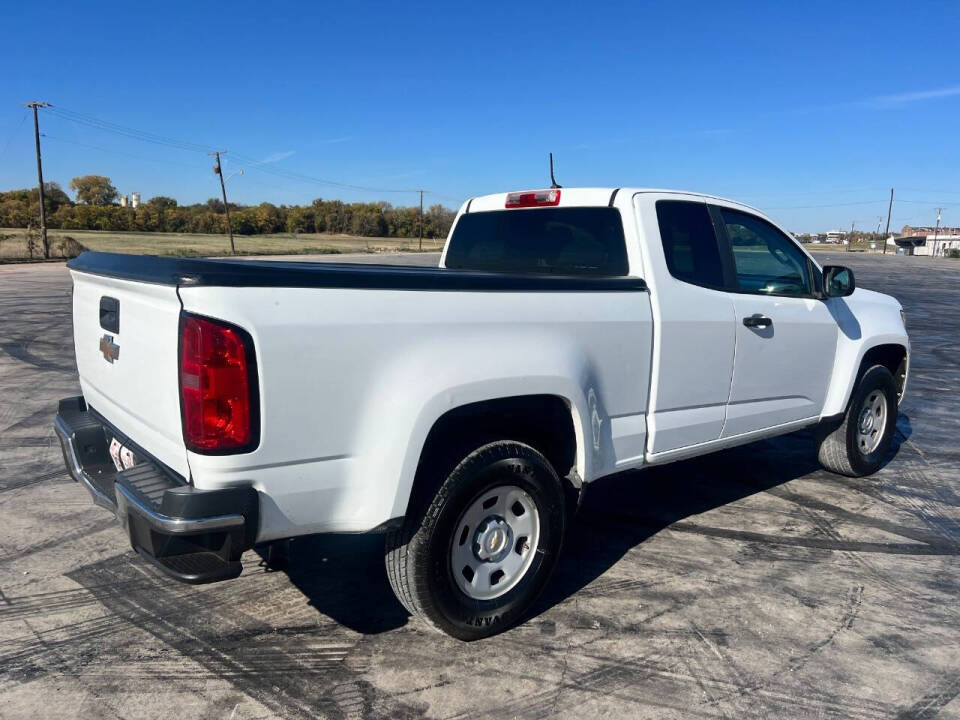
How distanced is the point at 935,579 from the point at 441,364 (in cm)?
297

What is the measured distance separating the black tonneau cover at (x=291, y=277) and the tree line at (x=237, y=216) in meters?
94.1

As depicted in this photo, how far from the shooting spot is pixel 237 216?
3984 inches

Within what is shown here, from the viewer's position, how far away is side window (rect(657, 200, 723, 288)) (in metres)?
3.94

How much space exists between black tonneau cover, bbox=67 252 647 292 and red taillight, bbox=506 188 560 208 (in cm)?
110

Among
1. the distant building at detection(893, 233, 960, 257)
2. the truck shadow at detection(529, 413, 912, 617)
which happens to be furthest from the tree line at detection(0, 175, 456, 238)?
the truck shadow at detection(529, 413, 912, 617)

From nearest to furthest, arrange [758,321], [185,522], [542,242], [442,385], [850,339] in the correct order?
1. [185,522]
2. [442,385]
3. [758,321]
4. [542,242]
5. [850,339]

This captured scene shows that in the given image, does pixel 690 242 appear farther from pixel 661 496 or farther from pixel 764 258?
pixel 661 496

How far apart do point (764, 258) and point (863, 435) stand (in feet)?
5.99

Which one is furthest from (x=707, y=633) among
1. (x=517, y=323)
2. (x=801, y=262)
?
(x=801, y=262)

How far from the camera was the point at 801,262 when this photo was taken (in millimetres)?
4766

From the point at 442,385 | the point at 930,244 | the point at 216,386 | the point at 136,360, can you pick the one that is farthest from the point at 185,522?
the point at 930,244

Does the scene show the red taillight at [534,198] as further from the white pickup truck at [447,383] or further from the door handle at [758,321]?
the door handle at [758,321]

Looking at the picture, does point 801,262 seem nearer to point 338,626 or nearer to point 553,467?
point 553,467

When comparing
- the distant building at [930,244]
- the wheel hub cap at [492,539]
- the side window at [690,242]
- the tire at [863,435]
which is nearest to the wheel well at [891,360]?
the tire at [863,435]
